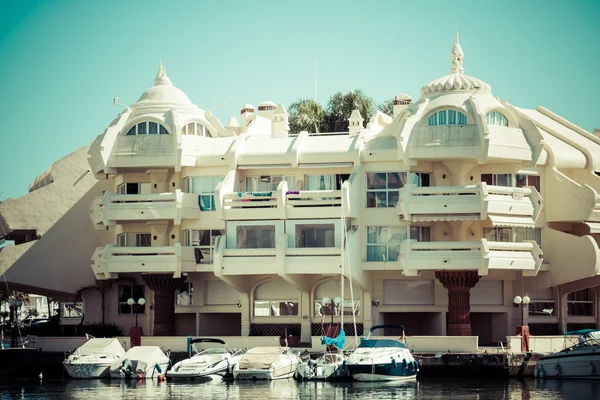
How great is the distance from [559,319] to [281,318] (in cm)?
1716

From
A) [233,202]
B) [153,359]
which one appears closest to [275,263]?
[233,202]

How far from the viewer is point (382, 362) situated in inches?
2530

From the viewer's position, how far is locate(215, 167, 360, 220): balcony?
75.2m

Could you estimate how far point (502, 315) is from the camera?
258ft

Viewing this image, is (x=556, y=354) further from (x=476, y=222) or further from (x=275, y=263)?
A: (x=275, y=263)

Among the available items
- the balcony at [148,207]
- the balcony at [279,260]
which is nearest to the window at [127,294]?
the balcony at [148,207]

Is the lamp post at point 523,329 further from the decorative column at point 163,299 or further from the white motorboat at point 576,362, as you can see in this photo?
the decorative column at point 163,299

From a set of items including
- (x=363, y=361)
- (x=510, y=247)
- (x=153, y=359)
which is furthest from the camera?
(x=510, y=247)

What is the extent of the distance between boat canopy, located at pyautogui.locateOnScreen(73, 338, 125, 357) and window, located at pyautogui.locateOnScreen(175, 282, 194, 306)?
1106 centimetres

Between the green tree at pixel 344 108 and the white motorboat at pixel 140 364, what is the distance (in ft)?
150

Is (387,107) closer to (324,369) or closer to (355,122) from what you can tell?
(355,122)

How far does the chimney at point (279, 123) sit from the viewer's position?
88375mm

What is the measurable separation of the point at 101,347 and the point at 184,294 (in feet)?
40.9

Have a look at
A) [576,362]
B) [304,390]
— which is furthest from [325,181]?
[576,362]
